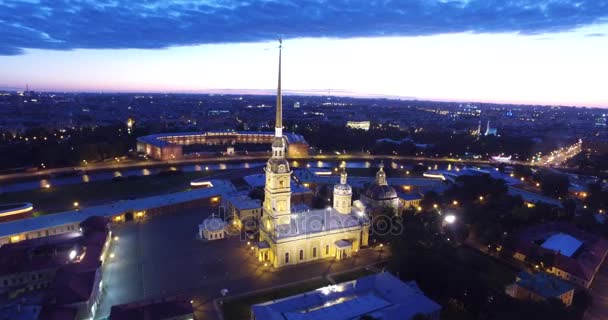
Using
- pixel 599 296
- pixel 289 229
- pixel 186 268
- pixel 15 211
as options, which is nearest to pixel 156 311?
pixel 186 268

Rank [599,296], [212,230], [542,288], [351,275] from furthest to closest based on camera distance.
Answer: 1. [212,230]
2. [351,275]
3. [599,296]
4. [542,288]

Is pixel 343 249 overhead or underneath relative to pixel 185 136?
underneath

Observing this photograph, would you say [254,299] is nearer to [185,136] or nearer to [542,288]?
[542,288]

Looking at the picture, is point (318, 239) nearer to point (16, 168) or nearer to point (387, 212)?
point (387, 212)

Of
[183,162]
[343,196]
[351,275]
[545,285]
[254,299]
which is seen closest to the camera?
[545,285]

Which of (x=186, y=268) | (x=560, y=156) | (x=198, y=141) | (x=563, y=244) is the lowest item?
(x=186, y=268)

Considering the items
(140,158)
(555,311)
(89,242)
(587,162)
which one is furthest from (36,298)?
(587,162)

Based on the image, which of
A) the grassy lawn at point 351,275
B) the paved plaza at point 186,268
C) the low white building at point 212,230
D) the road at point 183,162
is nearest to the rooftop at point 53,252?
the paved plaza at point 186,268

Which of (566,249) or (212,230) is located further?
(212,230)
